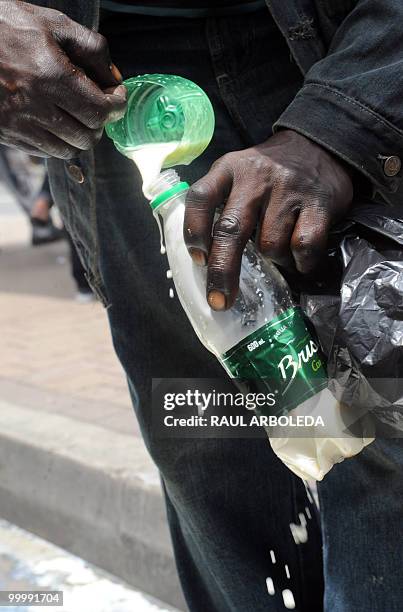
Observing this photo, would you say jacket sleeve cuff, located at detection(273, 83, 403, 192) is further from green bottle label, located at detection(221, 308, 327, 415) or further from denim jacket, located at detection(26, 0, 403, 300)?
green bottle label, located at detection(221, 308, 327, 415)

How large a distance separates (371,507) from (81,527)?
177 cm

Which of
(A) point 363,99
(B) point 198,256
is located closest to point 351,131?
(A) point 363,99

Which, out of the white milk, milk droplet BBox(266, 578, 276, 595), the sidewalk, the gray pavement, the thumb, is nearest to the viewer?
the thumb

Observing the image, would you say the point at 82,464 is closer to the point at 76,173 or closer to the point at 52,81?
the point at 76,173

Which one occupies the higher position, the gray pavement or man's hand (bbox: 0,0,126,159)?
man's hand (bbox: 0,0,126,159)

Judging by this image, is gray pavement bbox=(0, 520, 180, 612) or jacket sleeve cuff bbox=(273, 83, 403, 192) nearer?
jacket sleeve cuff bbox=(273, 83, 403, 192)

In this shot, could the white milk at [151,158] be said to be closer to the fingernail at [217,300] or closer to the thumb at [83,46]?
the thumb at [83,46]

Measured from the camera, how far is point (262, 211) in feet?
4.28

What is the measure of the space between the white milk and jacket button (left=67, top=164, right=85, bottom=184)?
0.19 m

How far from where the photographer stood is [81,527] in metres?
3.19

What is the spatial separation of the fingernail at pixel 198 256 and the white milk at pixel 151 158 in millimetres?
203

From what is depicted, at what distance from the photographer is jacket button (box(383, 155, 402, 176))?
1.35m

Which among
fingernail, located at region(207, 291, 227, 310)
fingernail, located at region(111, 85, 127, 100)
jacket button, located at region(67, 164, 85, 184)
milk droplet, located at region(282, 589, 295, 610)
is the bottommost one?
milk droplet, located at region(282, 589, 295, 610)

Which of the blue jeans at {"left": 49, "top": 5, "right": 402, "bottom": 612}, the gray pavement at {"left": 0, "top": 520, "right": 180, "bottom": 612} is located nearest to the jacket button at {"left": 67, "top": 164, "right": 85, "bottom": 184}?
the blue jeans at {"left": 49, "top": 5, "right": 402, "bottom": 612}
